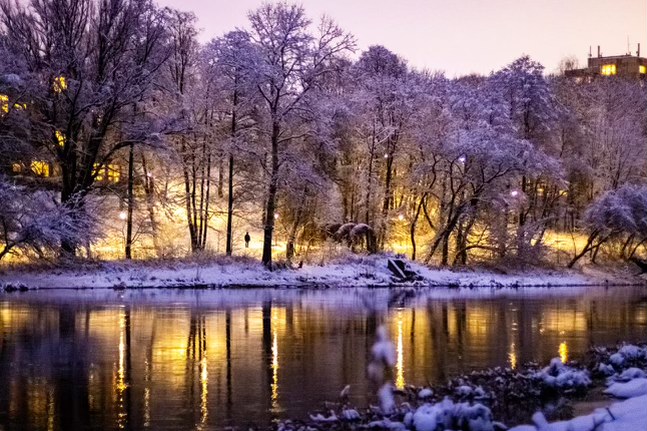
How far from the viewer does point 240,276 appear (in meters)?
43.9

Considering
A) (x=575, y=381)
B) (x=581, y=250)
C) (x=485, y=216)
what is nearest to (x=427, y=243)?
(x=485, y=216)

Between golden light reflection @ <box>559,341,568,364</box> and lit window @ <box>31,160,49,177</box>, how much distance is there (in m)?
32.9

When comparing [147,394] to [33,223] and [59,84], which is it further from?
[59,84]

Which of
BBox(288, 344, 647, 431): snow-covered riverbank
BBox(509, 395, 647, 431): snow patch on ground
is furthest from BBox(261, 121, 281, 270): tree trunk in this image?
BBox(509, 395, 647, 431): snow patch on ground

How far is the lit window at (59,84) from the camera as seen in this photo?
1672 inches

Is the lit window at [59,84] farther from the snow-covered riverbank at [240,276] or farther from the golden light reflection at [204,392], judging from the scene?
the golden light reflection at [204,392]

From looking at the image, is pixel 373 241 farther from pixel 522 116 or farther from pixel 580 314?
pixel 580 314

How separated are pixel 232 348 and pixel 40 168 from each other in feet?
98.4

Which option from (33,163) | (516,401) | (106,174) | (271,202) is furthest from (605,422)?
(106,174)

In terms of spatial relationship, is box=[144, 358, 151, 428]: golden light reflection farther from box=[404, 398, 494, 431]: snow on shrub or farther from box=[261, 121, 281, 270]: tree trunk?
box=[261, 121, 281, 270]: tree trunk

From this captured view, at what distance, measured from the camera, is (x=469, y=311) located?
30125 mm

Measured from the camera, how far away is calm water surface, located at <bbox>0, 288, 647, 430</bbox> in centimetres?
1225

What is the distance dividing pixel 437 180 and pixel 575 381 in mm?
47036

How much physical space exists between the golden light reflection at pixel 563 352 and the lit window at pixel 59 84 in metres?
32.3
